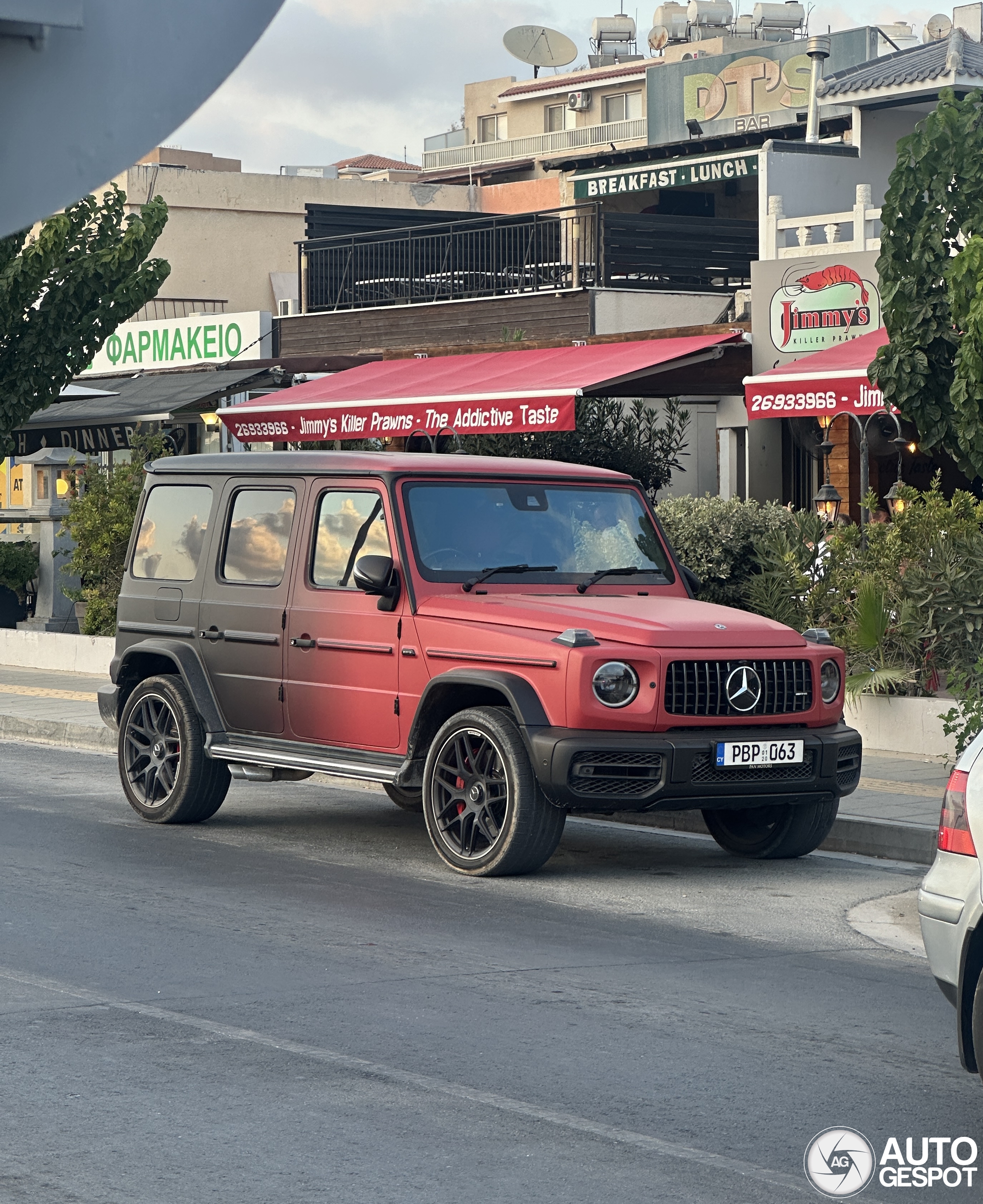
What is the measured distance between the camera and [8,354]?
818 inches

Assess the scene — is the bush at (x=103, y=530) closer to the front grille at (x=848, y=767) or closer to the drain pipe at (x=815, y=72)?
the front grille at (x=848, y=767)

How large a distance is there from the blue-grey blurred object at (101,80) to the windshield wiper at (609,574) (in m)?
7.84

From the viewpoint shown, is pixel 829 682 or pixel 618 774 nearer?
pixel 618 774

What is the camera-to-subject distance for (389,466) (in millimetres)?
9352

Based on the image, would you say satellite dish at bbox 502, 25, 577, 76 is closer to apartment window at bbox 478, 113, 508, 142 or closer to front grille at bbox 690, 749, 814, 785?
apartment window at bbox 478, 113, 508, 142

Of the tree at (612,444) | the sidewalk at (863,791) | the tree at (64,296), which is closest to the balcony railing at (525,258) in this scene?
the tree at (612,444)

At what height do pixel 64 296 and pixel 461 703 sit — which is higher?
pixel 64 296

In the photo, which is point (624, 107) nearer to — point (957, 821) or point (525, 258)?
point (525, 258)

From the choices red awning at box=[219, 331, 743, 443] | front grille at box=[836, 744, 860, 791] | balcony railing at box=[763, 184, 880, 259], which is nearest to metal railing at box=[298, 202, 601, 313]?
red awning at box=[219, 331, 743, 443]

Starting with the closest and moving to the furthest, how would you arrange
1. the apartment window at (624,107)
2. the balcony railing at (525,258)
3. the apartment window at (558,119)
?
the balcony railing at (525,258)
the apartment window at (624,107)
the apartment window at (558,119)


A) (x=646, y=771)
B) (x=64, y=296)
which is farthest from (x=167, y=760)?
(x=64, y=296)

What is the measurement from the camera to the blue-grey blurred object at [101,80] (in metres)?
1.50

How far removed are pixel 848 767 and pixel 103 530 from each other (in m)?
11.6

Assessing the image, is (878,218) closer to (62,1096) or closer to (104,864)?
(104,864)
